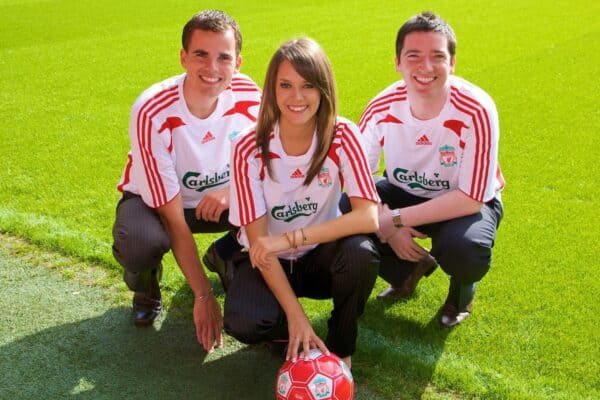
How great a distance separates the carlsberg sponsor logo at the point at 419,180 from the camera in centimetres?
359

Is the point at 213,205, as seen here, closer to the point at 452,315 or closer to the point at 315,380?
the point at 315,380

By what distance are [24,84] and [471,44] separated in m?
5.42

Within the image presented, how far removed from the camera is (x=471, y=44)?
9.60 meters

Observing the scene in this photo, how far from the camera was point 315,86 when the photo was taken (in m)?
2.96

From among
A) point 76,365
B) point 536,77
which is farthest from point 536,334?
point 536,77

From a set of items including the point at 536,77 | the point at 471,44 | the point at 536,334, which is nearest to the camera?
the point at 536,334

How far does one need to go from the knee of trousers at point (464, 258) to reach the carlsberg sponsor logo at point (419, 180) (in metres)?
0.37

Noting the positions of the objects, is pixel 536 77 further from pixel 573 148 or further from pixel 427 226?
pixel 427 226

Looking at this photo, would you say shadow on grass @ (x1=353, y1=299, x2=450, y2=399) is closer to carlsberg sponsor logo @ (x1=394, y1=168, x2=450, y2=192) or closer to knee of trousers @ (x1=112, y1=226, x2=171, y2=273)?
carlsberg sponsor logo @ (x1=394, y1=168, x2=450, y2=192)

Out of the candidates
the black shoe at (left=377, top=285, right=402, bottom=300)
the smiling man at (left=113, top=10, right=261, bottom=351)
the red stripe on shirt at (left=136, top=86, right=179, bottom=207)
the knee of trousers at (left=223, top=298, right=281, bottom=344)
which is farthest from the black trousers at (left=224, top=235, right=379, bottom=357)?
the black shoe at (left=377, top=285, right=402, bottom=300)

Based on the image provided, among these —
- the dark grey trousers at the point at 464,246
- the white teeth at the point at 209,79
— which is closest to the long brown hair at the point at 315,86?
the white teeth at the point at 209,79

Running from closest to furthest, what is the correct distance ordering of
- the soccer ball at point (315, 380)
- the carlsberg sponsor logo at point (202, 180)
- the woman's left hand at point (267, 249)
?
the soccer ball at point (315, 380) < the woman's left hand at point (267, 249) < the carlsberg sponsor logo at point (202, 180)

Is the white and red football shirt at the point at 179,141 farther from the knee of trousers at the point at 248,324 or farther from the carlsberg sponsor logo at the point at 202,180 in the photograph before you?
the knee of trousers at the point at 248,324

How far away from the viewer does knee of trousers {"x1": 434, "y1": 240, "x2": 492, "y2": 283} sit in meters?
3.31
